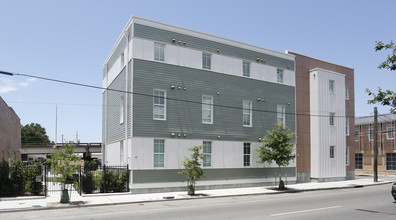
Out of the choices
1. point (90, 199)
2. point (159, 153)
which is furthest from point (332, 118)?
point (90, 199)

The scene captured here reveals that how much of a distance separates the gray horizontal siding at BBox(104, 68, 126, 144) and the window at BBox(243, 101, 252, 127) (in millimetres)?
8702

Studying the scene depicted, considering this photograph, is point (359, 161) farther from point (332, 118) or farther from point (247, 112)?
point (247, 112)

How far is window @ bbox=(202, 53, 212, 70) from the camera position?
2442 centimetres

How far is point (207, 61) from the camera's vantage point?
2458 cm

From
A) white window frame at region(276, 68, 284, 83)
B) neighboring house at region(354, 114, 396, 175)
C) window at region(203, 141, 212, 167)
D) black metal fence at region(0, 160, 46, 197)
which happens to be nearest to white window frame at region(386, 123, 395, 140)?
neighboring house at region(354, 114, 396, 175)

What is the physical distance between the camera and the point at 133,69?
21.3 meters

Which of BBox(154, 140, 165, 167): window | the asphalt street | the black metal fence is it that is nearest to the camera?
the asphalt street

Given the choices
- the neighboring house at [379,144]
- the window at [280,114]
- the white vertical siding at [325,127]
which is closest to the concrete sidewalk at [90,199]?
the window at [280,114]

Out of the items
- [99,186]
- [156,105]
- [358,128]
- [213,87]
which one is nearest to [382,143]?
[358,128]

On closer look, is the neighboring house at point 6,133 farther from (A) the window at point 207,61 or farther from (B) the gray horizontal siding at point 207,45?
(A) the window at point 207,61

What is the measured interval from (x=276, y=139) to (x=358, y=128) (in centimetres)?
3325

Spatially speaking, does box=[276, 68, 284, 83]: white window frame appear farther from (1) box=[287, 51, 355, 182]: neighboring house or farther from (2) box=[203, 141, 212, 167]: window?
(2) box=[203, 141, 212, 167]: window

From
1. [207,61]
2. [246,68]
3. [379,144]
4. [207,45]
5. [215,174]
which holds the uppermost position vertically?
[207,45]

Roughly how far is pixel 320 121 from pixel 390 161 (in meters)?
23.5
